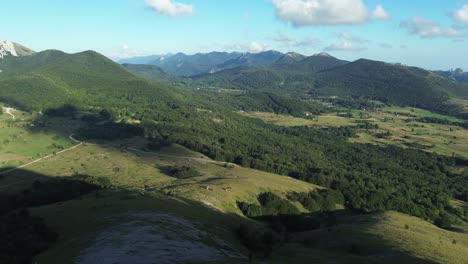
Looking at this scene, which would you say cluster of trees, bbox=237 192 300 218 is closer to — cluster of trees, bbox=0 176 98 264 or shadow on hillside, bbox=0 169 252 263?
shadow on hillside, bbox=0 169 252 263

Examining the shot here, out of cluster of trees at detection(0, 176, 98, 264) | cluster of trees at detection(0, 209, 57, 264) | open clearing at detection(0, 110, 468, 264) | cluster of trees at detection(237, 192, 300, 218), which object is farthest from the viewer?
cluster of trees at detection(237, 192, 300, 218)

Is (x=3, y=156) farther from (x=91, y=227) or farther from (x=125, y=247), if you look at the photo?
(x=125, y=247)

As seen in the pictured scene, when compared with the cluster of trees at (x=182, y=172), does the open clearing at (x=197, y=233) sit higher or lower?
higher

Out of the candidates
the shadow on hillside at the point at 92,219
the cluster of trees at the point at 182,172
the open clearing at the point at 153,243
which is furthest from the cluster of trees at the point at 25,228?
the cluster of trees at the point at 182,172

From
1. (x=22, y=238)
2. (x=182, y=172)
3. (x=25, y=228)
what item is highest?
(x=22, y=238)

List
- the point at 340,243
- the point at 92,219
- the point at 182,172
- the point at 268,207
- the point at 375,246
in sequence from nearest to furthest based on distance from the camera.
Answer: the point at 375,246
the point at 340,243
the point at 92,219
the point at 268,207
the point at 182,172

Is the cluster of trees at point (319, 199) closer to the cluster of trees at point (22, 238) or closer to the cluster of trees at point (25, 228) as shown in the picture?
the cluster of trees at point (25, 228)

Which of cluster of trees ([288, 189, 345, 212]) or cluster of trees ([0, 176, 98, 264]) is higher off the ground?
cluster of trees ([0, 176, 98, 264])

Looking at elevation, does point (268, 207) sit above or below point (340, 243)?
below

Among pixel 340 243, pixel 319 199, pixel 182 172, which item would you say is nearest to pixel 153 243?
pixel 340 243

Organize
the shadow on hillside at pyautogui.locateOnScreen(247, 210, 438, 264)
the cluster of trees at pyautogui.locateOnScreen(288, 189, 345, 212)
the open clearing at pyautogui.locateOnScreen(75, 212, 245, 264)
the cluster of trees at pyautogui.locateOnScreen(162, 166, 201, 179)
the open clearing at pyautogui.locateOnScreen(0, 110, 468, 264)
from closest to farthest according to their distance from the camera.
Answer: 1. the open clearing at pyautogui.locateOnScreen(75, 212, 245, 264)
2. the open clearing at pyautogui.locateOnScreen(0, 110, 468, 264)
3. the shadow on hillside at pyautogui.locateOnScreen(247, 210, 438, 264)
4. the cluster of trees at pyautogui.locateOnScreen(288, 189, 345, 212)
5. the cluster of trees at pyautogui.locateOnScreen(162, 166, 201, 179)

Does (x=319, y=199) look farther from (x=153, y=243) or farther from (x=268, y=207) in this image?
(x=153, y=243)

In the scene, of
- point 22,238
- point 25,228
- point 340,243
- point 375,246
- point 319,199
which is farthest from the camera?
point 319,199

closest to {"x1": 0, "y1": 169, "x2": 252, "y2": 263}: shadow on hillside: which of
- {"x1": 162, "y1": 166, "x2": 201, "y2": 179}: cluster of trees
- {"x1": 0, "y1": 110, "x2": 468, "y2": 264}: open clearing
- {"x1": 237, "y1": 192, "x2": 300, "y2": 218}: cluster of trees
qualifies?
{"x1": 0, "y1": 110, "x2": 468, "y2": 264}: open clearing
